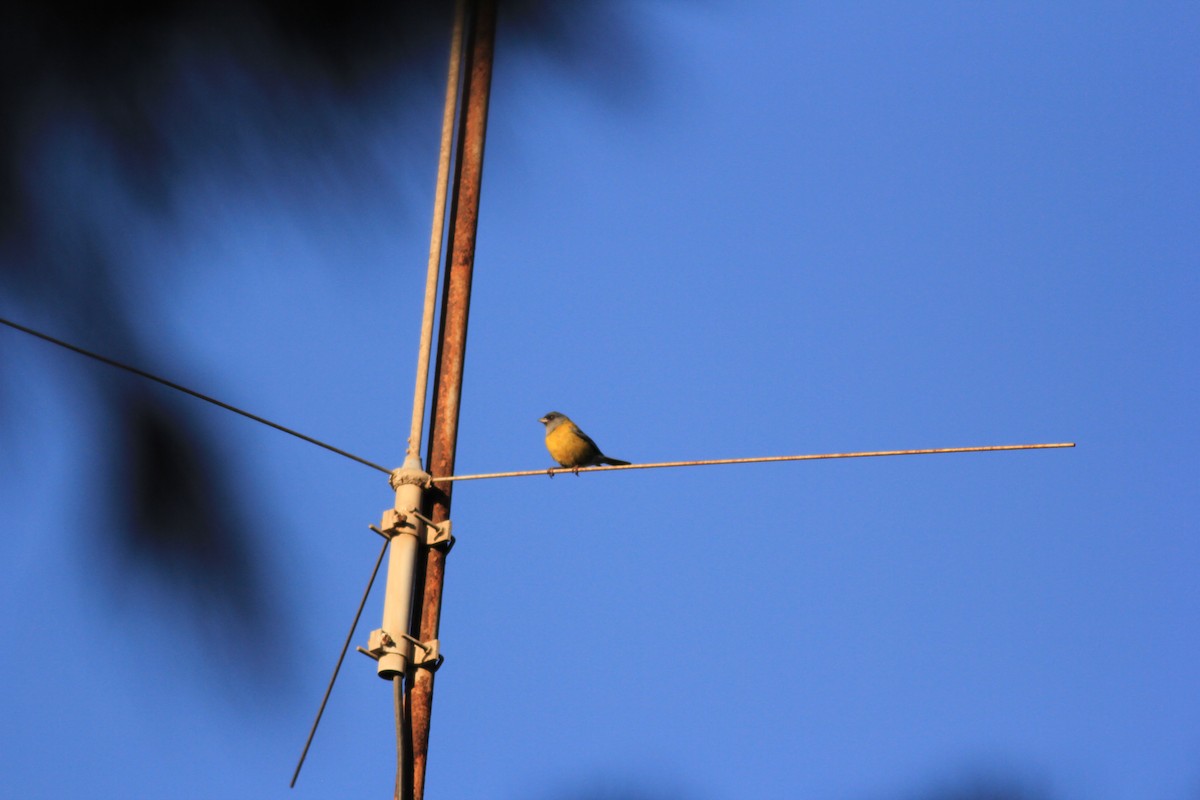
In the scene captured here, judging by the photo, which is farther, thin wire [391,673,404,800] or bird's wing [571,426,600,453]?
bird's wing [571,426,600,453]

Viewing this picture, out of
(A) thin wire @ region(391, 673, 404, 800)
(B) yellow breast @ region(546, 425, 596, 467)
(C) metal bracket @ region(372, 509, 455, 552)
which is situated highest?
(B) yellow breast @ region(546, 425, 596, 467)

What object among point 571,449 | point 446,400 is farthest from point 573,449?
point 446,400

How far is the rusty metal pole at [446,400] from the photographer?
4.60m

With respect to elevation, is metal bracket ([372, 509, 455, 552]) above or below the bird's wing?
below

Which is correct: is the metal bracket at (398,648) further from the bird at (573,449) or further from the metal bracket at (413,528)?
the bird at (573,449)

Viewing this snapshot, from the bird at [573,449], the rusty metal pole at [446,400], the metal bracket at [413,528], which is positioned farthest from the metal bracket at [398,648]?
the bird at [573,449]

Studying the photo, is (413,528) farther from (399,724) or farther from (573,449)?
(573,449)

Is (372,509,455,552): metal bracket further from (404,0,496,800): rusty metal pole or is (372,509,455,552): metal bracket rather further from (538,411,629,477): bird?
(538,411,629,477): bird

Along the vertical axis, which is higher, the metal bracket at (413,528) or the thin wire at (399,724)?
the metal bracket at (413,528)

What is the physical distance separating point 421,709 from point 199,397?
350cm

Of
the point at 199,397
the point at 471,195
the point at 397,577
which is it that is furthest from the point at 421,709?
the point at 199,397

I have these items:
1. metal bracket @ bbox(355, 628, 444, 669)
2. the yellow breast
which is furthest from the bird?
metal bracket @ bbox(355, 628, 444, 669)

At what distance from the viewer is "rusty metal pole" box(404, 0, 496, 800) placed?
181 inches

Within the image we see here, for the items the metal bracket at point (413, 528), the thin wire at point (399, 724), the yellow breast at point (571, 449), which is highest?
the yellow breast at point (571, 449)
